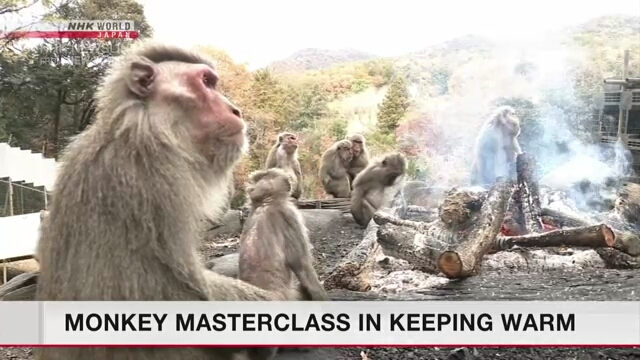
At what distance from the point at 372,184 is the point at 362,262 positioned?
28cm

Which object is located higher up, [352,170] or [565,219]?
[352,170]

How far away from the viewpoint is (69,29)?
89.6 inches

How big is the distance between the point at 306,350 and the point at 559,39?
1.44 meters

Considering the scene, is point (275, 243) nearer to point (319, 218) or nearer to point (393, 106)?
point (319, 218)

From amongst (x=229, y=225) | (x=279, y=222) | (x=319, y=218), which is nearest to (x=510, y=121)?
(x=319, y=218)

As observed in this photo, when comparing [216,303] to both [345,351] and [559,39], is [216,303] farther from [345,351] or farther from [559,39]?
[559,39]

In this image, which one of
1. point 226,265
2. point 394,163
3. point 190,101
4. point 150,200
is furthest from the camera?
point 394,163

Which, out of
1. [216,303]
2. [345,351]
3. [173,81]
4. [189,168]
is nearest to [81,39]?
[173,81]

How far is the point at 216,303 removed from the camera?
81.7 inches

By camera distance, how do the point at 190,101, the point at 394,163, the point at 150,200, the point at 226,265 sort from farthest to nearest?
the point at 394,163 → the point at 226,265 → the point at 190,101 → the point at 150,200

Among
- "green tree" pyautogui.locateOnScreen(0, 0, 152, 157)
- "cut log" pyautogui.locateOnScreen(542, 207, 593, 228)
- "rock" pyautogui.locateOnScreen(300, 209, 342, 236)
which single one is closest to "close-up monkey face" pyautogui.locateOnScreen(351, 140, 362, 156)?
"rock" pyautogui.locateOnScreen(300, 209, 342, 236)

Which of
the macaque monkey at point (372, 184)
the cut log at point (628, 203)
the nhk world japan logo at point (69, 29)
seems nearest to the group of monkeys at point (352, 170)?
the macaque monkey at point (372, 184)

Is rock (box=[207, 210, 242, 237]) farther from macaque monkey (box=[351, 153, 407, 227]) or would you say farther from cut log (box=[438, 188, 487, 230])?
cut log (box=[438, 188, 487, 230])

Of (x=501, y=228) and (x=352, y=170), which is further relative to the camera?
(x=501, y=228)
